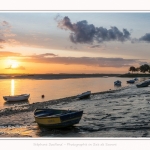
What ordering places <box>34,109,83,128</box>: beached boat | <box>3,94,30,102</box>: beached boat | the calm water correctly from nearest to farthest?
<box>34,109,83,128</box>: beached boat, <box>3,94,30,102</box>: beached boat, the calm water

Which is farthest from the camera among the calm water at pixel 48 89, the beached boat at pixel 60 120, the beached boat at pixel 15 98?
the calm water at pixel 48 89

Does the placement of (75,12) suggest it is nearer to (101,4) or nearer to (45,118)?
(101,4)

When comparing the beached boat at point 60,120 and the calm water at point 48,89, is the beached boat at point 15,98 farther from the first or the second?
the beached boat at point 60,120

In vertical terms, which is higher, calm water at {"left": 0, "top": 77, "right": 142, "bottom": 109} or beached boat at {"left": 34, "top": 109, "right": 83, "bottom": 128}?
beached boat at {"left": 34, "top": 109, "right": 83, "bottom": 128}

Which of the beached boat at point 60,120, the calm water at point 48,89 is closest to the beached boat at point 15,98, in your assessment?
the calm water at point 48,89

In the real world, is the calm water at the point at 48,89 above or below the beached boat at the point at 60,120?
below

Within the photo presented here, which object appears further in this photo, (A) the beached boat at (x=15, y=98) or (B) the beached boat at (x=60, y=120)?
(A) the beached boat at (x=15, y=98)

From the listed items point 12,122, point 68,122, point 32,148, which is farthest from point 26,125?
point 32,148

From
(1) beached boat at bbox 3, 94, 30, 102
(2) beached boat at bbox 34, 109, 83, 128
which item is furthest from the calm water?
(2) beached boat at bbox 34, 109, 83, 128

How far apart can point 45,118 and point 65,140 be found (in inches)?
161

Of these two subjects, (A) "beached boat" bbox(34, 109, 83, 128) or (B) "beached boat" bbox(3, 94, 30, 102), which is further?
(B) "beached boat" bbox(3, 94, 30, 102)

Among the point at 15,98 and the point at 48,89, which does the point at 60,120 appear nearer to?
the point at 15,98

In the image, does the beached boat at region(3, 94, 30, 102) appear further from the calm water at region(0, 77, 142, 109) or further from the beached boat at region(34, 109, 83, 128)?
the beached boat at region(34, 109, 83, 128)

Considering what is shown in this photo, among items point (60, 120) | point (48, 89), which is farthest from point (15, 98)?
point (60, 120)
